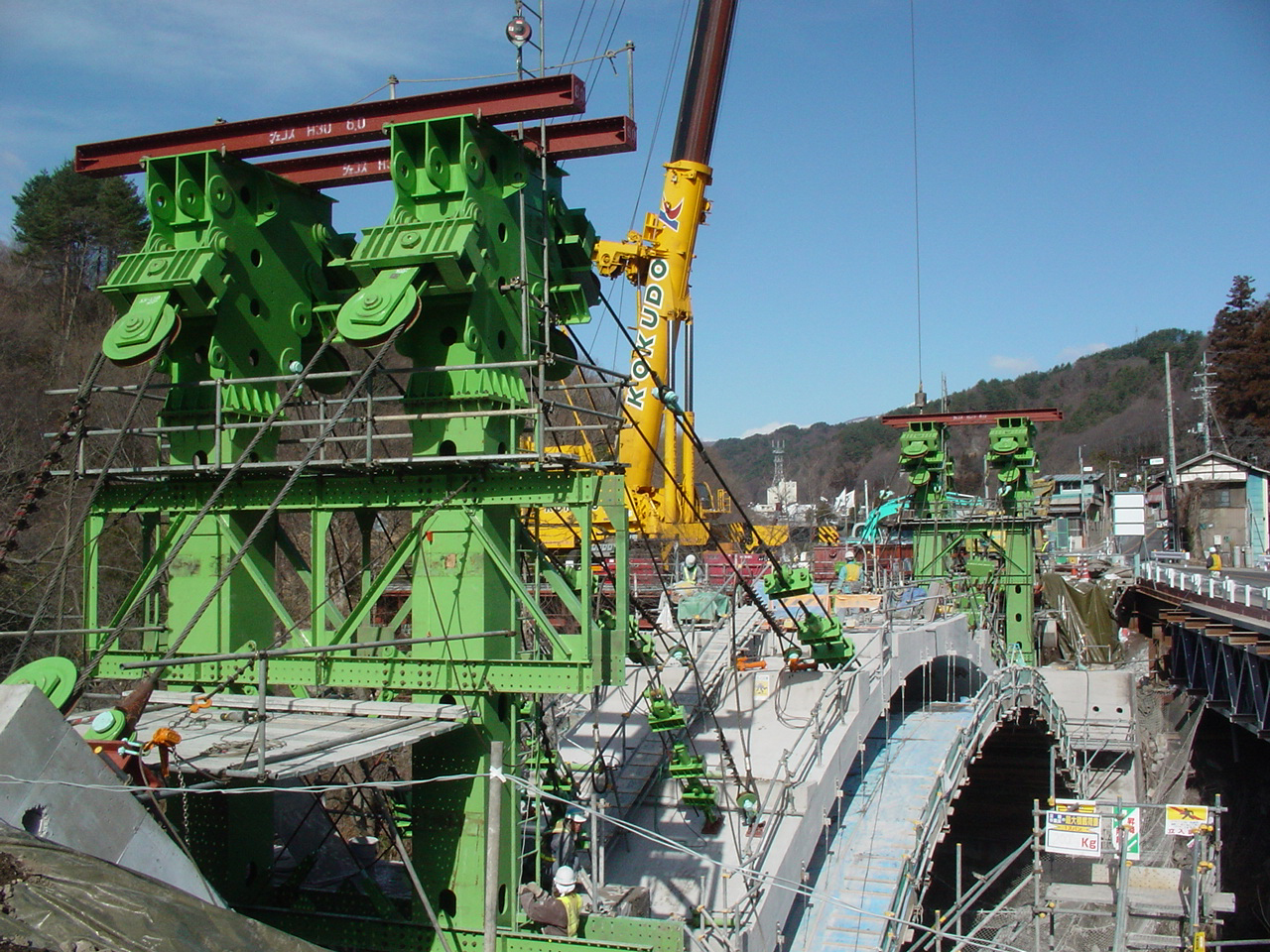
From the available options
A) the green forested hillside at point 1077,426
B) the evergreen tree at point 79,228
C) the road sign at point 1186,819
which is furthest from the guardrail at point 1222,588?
the green forested hillside at point 1077,426

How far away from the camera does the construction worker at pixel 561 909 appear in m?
10.9

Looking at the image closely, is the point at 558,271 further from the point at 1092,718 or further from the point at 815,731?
the point at 1092,718

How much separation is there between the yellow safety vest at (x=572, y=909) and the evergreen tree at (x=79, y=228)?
134 feet

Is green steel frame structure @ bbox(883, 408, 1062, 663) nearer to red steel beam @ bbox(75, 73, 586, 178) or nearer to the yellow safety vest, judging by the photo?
red steel beam @ bbox(75, 73, 586, 178)

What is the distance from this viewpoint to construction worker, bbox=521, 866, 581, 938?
10.9 meters

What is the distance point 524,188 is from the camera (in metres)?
12.5

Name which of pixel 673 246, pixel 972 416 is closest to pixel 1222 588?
pixel 972 416

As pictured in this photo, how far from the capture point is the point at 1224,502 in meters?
65.8

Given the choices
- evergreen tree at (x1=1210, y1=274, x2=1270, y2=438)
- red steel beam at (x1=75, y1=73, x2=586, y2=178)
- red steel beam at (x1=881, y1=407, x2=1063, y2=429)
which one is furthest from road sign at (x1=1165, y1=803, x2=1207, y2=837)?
evergreen tree at (x1=1210, y1=274, x2=1270, y2=438)

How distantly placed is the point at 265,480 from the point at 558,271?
4085mm

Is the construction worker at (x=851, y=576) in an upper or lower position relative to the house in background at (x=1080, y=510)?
lower

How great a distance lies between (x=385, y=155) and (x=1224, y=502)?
64605mm

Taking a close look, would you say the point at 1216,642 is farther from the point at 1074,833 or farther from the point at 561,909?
the point at 561,909

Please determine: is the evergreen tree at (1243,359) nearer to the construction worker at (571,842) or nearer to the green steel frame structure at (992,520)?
the green steel frame structure at (992,520)
